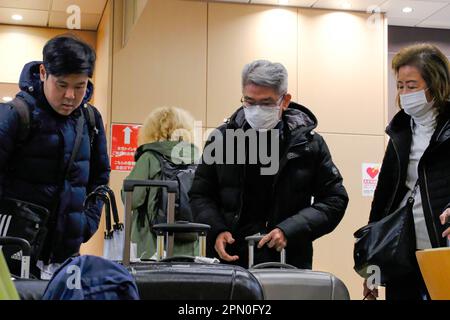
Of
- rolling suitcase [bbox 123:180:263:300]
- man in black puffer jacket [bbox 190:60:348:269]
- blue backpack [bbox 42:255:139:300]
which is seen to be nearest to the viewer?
blue backpack [bbox 42:255:139:300]

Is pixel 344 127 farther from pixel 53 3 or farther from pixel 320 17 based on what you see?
pixel 53 3

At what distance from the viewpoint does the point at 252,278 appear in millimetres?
1642

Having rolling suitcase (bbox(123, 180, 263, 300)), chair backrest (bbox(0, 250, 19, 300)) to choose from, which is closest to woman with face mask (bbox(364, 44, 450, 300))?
rolling suitcase (bbox(123, 180, 263, 300))

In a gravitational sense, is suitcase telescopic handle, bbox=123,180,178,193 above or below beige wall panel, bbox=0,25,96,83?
below

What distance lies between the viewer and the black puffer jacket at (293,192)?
2.60 metres

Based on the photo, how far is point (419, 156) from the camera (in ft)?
8.09

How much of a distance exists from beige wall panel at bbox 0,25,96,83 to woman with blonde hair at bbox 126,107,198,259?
3590 mm

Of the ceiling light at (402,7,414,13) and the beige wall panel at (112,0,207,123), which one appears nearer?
the beige wall panel at (112,0,207,123)

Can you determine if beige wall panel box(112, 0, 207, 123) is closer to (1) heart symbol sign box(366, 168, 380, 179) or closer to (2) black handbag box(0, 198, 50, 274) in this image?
(1) heart symbol sign box(366, 168, 380, 179)

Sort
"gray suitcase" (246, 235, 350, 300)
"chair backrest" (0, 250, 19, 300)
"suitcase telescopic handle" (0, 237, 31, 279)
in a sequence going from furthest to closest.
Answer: "gray suitcase" (246, 235, 350, 300)
"suitcase telescopic handle" (0, 237, 31, 279)
"chair backrest" (0, 250, 19, 300)

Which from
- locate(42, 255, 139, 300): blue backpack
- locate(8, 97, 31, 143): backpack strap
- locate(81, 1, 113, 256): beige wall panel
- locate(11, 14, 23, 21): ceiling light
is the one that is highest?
locate(11, 14, 23, 21): ceiling light

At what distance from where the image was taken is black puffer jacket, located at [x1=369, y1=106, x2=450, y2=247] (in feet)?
7.66

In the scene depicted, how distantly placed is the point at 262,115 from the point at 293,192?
0.95ft
